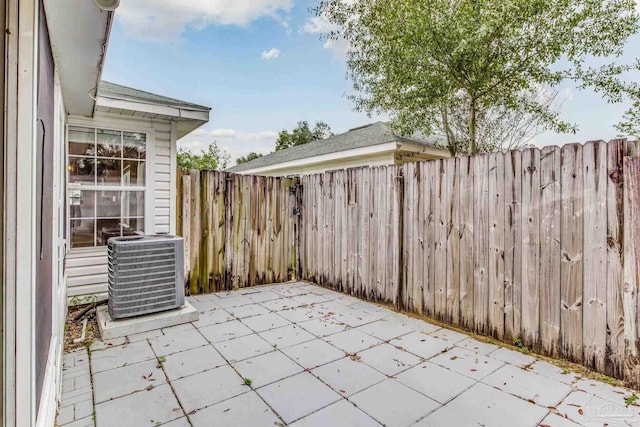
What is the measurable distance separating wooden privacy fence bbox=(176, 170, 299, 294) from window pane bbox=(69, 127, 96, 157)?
1.11 m

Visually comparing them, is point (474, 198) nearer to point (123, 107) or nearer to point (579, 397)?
point (579, 397)

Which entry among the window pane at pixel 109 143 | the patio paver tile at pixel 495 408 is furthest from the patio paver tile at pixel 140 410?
the window pane at pixel 109 143

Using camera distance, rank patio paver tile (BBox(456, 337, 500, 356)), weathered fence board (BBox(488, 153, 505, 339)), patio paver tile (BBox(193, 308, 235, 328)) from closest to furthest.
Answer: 1. patio paver tile (BBox(456, 337, 500, 356))
2. weathered fence board (BBox(488, 153, 505, 339))
3. patio paver tile (BBox(193, 308, 235, 328))

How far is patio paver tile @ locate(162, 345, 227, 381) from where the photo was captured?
264 cm

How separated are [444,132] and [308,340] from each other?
22.5 feet

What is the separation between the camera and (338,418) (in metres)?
2.07

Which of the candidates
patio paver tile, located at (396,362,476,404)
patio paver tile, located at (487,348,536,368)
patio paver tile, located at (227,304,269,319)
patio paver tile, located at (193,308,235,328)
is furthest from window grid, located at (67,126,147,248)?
patio paver tile, located at (487,348,536,368)

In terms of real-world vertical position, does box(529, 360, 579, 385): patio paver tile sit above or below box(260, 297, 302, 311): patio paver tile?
below

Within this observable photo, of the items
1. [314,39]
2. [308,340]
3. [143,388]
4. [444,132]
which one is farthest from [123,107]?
[444,132]

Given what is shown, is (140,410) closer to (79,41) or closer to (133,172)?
(79,41)

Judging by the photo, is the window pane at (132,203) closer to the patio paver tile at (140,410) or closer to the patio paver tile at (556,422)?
the patio paver tile at (140,410)

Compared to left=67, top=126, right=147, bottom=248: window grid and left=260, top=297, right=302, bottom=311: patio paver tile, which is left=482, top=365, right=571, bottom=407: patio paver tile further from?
left=67, top=126, right=147, bottom=248: window grid

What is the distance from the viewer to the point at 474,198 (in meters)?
3.42

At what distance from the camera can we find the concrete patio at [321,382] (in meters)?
2.09
